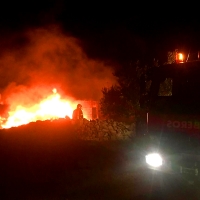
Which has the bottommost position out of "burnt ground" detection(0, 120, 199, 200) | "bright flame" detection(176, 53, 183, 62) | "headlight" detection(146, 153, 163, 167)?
"burnt ground" detection(0, 120, 199, 200)

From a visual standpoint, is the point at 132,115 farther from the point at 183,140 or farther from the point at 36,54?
the point at 36,54

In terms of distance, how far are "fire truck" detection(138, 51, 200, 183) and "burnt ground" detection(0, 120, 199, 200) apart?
0.38 metres

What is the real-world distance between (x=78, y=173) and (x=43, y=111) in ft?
52.0

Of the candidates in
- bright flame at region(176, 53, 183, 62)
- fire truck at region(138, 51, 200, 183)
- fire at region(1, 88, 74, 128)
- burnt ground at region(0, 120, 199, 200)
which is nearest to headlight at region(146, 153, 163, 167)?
fire truck at region(138, 51, 200, 183)

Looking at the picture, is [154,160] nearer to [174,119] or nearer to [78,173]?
[174,119]

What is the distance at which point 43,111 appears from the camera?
23.1m

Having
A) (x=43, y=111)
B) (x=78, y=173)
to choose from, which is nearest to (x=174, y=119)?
(x=78, y=173)

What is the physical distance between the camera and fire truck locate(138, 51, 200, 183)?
579 centimetres

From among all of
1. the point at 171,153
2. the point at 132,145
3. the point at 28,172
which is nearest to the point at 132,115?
the point at 132,145

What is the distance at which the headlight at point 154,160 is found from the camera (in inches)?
239

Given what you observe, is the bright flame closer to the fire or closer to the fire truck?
the fire truck

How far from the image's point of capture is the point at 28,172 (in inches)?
306

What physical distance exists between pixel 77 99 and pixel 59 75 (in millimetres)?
3571

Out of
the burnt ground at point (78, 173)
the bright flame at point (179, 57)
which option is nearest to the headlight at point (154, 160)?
the burnt ground at point (78, 173)
